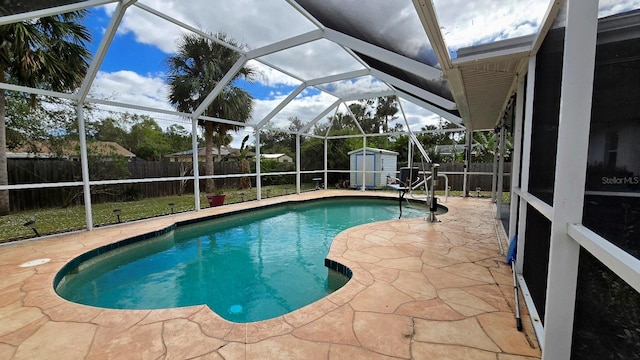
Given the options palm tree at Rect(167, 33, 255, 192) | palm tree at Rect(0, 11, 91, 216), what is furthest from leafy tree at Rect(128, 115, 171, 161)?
palm tree at Rect(0, 11, 91, 216)

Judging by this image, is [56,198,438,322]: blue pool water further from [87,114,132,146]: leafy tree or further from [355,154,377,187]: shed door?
[87,114,132,146]: leafy tree

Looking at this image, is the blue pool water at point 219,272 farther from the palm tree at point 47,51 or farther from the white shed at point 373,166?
the white shed at point 373,166

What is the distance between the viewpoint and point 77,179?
9.50 meters

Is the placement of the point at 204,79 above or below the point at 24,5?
above

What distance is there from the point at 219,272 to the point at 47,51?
650 cm

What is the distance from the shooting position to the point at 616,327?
1.19 meters

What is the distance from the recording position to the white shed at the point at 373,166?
44.8 feet

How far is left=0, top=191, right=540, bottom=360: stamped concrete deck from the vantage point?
6.40 feet

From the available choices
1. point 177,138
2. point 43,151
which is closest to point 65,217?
point 43,151

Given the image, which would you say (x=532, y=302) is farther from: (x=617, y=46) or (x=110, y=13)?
(x=110, y=13)

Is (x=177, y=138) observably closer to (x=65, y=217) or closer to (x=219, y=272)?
(x=65, y=217)

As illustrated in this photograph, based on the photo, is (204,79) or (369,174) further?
(369,174)

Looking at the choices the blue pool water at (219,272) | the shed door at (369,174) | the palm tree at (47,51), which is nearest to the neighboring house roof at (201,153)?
the shed door at (369,174)

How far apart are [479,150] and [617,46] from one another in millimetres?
16745
